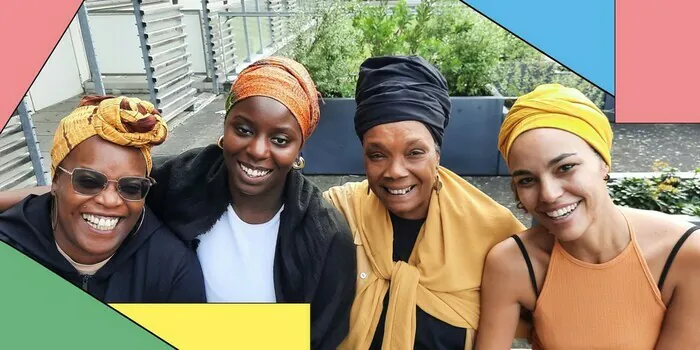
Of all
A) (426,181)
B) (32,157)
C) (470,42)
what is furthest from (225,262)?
(470,42)

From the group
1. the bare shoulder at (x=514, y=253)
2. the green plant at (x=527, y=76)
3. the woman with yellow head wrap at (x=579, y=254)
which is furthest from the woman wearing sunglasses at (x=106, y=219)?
the green plant at (x=527, y=76)

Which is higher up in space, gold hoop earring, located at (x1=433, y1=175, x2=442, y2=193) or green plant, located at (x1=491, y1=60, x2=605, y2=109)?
gold hoop earring, located at (x1=433, y1=175, x2=442, y2=193)

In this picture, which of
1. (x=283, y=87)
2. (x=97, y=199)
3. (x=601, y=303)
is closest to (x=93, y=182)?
(x=97, y=199)

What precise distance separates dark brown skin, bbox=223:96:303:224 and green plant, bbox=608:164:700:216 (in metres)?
2.71

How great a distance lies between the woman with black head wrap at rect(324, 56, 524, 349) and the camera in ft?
6.27

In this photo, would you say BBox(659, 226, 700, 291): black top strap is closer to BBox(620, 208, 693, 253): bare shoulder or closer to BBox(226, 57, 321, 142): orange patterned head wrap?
BBox(620, 208, 693, 253): bare shoulder

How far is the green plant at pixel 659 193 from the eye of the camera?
3531 mm

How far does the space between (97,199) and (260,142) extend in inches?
23.5

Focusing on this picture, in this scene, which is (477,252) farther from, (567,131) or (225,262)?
(225,262)

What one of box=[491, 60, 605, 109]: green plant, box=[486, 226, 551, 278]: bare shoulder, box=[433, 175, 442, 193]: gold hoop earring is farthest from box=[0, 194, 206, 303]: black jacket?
box=[491, 60, 605, 109]: green plant

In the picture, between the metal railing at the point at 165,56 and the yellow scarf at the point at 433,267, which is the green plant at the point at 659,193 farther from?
the metal railing at the point at 165,56

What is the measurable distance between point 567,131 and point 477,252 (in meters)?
0.60

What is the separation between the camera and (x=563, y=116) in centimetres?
173

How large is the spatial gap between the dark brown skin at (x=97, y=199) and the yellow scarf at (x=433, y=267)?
91 cm
